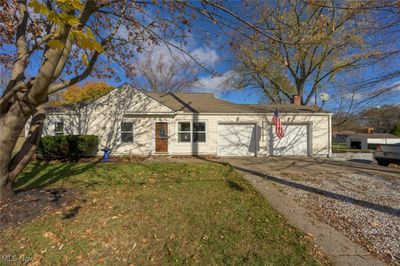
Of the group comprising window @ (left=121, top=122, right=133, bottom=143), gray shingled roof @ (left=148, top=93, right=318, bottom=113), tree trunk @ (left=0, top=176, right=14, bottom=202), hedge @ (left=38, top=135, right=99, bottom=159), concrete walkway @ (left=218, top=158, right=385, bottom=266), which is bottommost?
concrete walkway @ (left=218, top=158, right=385, bottom=266)

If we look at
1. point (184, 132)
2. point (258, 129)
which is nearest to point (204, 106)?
point (184, 132)

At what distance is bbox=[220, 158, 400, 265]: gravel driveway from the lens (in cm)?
348

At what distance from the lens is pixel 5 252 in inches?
113

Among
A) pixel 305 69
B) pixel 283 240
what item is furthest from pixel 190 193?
pixel 305 69

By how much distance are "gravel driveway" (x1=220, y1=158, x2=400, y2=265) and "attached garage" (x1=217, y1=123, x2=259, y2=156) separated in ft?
16.1

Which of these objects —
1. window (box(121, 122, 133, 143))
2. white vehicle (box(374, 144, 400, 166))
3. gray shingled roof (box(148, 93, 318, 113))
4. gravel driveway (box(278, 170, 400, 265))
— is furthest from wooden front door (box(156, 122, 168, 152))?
white vehicle (box(374, 144, 400, 166))

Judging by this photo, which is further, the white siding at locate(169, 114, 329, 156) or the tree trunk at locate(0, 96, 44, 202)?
the white siding at locate(169, 114, 329, 156)

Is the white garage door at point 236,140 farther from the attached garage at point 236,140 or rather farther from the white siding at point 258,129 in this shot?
the white siding at point 258,129

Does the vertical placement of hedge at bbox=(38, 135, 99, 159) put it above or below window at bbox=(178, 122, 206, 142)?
below

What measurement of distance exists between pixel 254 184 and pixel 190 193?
2.17 m

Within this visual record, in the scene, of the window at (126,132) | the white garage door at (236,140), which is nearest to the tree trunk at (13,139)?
the window at (126,132)

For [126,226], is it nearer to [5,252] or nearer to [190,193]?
Answer: [5,252]

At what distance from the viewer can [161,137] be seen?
1282 centimetres

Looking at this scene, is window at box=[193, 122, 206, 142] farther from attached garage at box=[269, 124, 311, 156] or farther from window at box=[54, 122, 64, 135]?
window at box=[54, 122, 64, 135]
